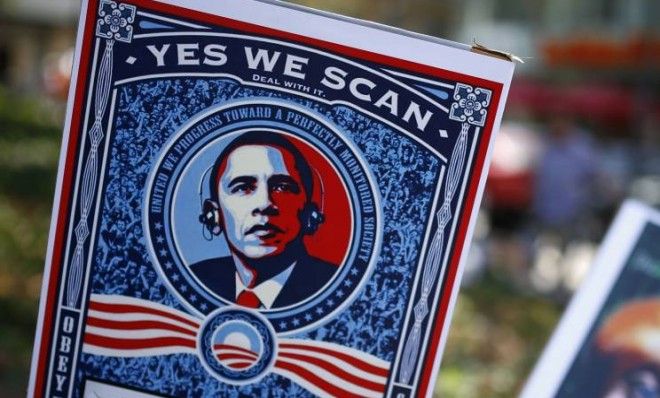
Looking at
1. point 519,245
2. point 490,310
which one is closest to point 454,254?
point 490,310

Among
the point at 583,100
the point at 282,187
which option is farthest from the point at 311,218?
the point at 583,100

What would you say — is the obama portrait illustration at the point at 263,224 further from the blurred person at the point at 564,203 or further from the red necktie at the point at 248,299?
the blurred person at the point at 564,203

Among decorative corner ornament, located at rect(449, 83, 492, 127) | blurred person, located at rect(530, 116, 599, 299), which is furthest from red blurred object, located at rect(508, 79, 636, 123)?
decorative corner ornament, located at rect(449, 83, 492, 127)

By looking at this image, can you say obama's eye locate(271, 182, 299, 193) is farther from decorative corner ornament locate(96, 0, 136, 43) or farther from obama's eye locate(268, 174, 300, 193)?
decorative corner ornament locate(96, 0, 136, 43)

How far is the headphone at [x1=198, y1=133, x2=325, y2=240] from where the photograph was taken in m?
1.89

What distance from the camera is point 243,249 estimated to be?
1.92 metres

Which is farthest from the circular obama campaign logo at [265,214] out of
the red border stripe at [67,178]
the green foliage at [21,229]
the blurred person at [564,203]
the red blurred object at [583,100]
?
the red blurred object at [583,100]

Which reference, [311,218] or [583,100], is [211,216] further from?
[583,100]

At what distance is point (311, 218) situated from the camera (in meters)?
1.92

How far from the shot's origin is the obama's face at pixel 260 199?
190 cm

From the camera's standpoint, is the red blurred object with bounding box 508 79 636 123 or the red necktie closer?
the red necktie

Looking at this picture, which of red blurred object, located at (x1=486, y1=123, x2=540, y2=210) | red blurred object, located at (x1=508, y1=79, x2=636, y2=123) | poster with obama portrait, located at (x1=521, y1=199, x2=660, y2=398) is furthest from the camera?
red blurred object, located at (x1=508, y1=79, x2=636, y2=123)

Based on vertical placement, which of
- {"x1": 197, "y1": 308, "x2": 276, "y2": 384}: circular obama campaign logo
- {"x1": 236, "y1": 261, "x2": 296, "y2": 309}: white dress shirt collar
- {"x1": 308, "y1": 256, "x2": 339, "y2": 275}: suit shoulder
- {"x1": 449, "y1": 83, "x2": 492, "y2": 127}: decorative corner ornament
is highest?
{"x1": 449, "y1": 83, "x2": 492, "y2": 127}: decorative corner ornament

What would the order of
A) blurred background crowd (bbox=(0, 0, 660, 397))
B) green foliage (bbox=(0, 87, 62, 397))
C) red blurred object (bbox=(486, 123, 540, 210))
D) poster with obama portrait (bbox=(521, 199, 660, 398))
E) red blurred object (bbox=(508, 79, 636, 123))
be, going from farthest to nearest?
1. red blurred object (bbox=(508, 79, 636, 123))
2. red blurred object (bbox=(486, 123, 540, 210))
3. blurred background crowd (bbox=(0, 0, 660, 397))
4. green foliage (bbox=(0, 87, 62, 397))
5. poster with obama portrait (bbox=(521, 199, 660, 398))
